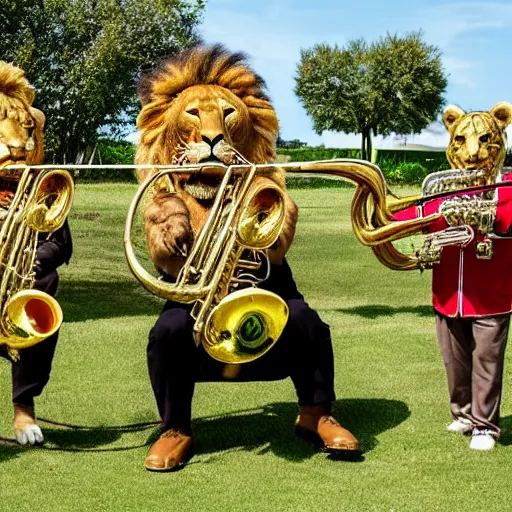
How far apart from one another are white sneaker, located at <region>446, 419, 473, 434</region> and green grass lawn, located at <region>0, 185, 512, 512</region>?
97 millimetres

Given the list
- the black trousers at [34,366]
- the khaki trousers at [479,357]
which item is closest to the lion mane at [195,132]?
the black trousers at [34,366]

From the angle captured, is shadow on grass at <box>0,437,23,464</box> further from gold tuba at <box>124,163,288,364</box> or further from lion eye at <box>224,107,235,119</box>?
lion eye at <box>224,107,235,119</box>

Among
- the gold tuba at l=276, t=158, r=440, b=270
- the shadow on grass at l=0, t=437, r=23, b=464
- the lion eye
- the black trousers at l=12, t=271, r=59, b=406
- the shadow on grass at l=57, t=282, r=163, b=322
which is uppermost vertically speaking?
the lion eye

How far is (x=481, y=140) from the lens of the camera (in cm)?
491

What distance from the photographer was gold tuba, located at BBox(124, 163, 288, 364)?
4242 millimetres

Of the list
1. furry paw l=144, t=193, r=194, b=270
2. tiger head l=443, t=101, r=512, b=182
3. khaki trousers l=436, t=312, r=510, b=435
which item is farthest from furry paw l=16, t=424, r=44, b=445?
tiger head l=443, t=101, r=512, b=182

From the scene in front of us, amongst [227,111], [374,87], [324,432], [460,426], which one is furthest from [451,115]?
[374,87]

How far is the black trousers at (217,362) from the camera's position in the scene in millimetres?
4555

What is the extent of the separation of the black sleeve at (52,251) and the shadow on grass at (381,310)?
16.3ft

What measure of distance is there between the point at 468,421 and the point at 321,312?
16.7 feet

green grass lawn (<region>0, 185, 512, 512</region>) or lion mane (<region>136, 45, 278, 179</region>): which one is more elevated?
lion mane (<region>136, 45, 278, 179</region>)

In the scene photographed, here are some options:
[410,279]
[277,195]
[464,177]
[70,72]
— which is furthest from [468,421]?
[70,72]

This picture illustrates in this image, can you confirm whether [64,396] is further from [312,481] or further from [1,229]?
[312,481]

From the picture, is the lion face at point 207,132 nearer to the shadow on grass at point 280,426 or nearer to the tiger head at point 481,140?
the tiger head at point 481,140
